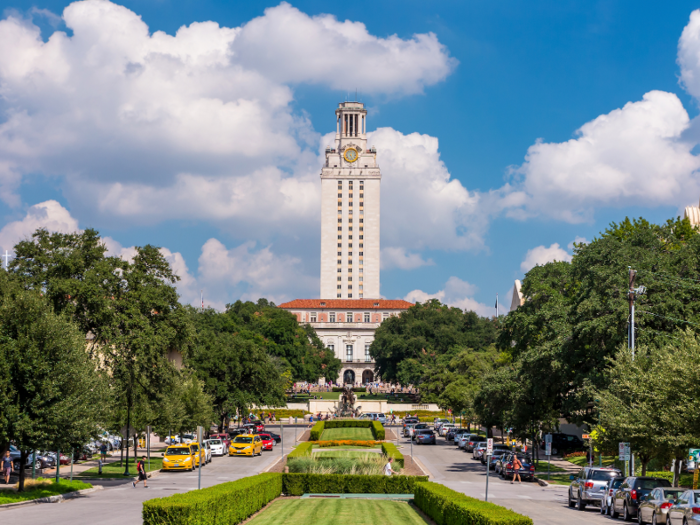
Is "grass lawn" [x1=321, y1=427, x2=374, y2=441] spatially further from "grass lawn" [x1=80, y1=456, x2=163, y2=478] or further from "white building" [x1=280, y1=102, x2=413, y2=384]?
"white building" [x1=280, y1=102, x2=413, y2=384]

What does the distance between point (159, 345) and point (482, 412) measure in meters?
25.9

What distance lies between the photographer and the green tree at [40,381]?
27297 millimetres

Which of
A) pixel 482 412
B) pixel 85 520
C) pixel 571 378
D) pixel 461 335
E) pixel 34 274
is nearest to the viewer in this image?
pixel 85 520

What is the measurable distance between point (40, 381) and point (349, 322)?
15284 cm

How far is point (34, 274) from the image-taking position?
36.3 meters

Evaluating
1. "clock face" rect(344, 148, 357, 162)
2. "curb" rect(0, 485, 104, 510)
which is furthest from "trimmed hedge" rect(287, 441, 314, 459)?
"clock face" rect(344, 148, 357, 162)

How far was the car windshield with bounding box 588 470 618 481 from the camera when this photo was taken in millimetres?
28781

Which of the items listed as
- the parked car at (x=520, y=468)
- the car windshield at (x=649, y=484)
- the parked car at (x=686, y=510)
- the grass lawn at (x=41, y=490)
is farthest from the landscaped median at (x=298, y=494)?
the parked car at (x=520, y=468)

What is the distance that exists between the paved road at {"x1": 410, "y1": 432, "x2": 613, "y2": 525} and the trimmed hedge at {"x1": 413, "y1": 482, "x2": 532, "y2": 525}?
2981mm

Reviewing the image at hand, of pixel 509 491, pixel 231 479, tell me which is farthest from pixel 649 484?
pixel 231 479

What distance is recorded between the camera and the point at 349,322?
180000 mm

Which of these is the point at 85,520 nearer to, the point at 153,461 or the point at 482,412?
the point at 153,461

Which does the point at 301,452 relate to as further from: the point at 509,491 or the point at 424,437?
the point at 424,437

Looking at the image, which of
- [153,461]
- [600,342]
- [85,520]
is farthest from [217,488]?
[153,461]
